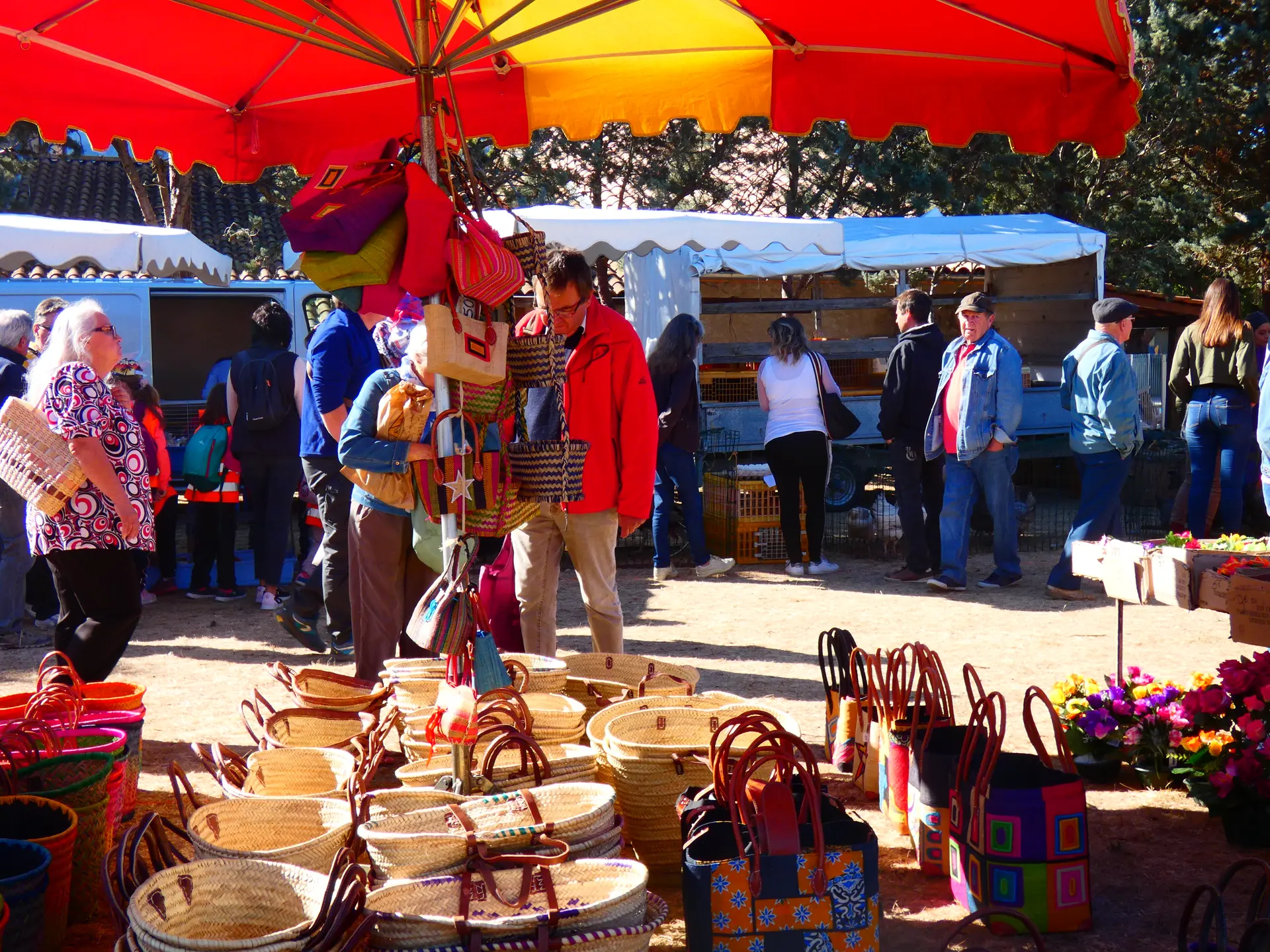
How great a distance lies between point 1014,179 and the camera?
18.6 m

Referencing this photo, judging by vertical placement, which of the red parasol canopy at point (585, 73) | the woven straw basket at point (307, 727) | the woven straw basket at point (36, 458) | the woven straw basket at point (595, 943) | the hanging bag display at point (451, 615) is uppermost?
the red parasol canopy at point (585, 73)

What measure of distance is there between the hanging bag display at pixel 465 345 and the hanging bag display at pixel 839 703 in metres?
1.80

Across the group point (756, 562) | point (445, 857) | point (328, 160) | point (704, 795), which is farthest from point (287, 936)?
point (756, 562)

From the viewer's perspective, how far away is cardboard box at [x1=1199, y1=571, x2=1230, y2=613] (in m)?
4.15

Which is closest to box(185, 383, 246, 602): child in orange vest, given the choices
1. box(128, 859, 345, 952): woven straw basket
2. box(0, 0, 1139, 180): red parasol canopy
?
box(0, 0, 1139, 180): red parasol canopy

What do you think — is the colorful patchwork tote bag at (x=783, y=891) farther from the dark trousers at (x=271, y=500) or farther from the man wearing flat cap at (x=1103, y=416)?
the dark trousers at (x=271, y=500)

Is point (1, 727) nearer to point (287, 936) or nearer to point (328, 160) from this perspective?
point (287, 936)

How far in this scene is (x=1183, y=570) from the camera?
14.3 ft

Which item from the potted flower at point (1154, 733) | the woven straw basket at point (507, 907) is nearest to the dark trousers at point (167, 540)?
the woven straw basket at point (507, 907)

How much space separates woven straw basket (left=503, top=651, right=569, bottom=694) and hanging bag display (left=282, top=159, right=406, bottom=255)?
5.25 feet

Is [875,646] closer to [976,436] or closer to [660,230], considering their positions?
[976,436]

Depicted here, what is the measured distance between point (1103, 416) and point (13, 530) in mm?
6499

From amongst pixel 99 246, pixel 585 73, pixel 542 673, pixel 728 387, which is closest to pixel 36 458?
pixel 542 673

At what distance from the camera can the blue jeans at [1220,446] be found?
8.55 metres
